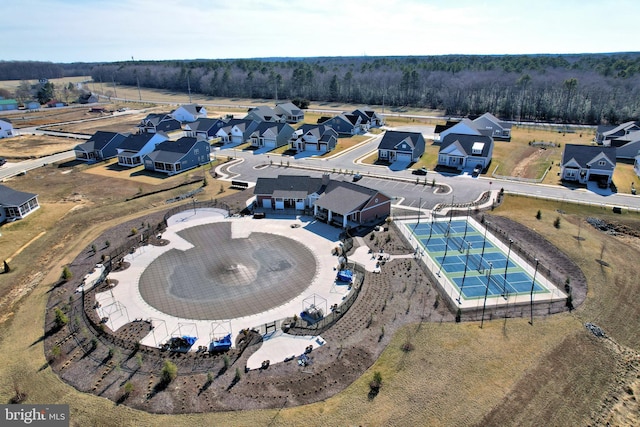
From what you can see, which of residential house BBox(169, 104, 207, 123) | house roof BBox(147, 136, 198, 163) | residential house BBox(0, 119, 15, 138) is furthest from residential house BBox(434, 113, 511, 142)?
residential house BBox(0, 119, 15, 138)

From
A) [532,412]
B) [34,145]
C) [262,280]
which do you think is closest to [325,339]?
[262,280]

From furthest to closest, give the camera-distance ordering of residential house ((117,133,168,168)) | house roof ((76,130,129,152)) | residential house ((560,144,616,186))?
house roof ((76,130,129,152)) → residential house ((117,133,168,168)) → residential house ((560,144,616,186))

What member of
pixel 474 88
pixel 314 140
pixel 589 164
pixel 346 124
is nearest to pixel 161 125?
pixel 314 140

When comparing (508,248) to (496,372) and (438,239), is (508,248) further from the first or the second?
(496,372)

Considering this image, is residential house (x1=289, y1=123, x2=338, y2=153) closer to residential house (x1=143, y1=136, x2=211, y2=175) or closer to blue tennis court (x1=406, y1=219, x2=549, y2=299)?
residential house (x1=143, y1=136, x2=211, y2=175)

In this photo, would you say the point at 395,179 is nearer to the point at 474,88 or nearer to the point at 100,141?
the point at 100,141

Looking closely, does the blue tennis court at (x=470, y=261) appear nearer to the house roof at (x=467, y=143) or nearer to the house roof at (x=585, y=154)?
the house roof at (x=467, y=143)
